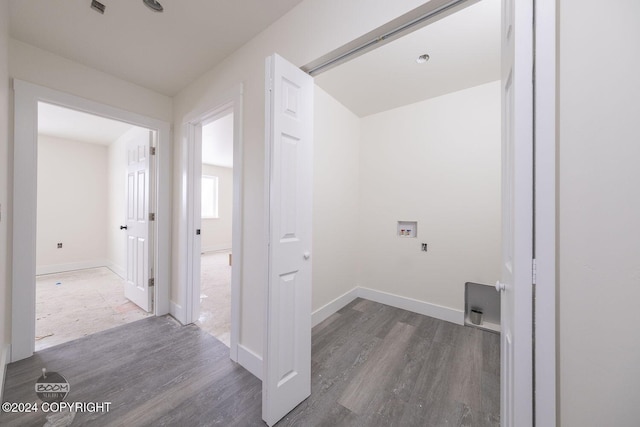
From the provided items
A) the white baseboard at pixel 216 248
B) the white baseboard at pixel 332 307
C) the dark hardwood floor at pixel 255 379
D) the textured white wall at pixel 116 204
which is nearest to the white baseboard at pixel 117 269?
the textured white wall at pixel 116 204

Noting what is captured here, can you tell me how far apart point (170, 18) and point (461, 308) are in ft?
12.0

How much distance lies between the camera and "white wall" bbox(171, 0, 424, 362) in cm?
128

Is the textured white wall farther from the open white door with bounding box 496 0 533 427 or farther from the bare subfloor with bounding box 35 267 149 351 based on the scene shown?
the open white door with bounding box 496 0 533 427

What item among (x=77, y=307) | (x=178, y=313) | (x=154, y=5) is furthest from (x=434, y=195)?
(x=77, y=307)

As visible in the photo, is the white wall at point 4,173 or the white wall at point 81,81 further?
the white wall at point 81,81

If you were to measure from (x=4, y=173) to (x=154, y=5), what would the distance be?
5.09 feet

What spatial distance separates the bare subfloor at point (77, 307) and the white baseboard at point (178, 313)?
0.30m

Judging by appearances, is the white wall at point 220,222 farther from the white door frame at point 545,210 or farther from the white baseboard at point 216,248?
the white door frame at point 545,210

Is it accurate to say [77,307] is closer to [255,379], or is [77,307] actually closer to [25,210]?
[25,210]

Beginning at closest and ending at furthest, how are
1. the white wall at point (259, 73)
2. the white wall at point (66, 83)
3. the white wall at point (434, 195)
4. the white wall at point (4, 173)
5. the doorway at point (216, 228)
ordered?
the white wall at point (259, 73) < the white wall at point (4, 173) < the white wall at point (66, 83) < the white wall at point (434, 195) < the doorway at point (216, 228)

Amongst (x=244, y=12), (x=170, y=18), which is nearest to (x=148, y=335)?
(x=170, y=18)

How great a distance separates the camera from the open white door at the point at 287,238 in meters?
1.28

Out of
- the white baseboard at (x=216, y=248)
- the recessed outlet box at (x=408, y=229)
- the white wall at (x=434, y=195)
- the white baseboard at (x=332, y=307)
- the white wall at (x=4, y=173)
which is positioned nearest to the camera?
the white wall at (x=4, y=173)

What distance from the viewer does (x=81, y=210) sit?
471cm
